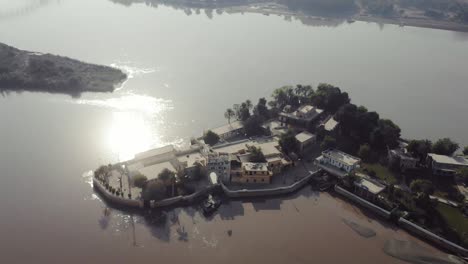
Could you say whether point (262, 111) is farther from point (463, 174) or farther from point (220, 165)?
point (463, 174)

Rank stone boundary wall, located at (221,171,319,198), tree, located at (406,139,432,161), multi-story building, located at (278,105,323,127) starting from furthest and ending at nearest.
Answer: multi-story building, located at (278,105,323,127), tree, located at (406,139,432,161), stone boundary wall, located at (221,171,319,198)

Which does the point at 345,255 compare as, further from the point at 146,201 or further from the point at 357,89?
the point at 357,89

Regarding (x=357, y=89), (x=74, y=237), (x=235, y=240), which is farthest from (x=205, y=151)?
(x=357, y=89)

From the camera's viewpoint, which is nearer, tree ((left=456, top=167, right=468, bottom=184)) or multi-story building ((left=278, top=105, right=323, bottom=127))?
tree ((left=456, top=167, right=468, bottom=184))

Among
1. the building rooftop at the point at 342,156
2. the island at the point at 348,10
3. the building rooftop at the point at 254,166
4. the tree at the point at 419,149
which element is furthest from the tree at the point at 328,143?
the island at the point at 348,10

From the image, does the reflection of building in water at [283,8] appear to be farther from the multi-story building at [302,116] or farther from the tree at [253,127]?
the tree at [253,127]

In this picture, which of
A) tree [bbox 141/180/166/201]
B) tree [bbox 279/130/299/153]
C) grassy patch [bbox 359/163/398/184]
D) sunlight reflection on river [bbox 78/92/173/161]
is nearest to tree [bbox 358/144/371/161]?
grassy patch [bbox 359/163/398/184]

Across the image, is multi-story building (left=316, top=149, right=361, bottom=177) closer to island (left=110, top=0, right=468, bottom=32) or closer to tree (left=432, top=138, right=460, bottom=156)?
tree (left=432, top=138, right=460, bottom=156)
